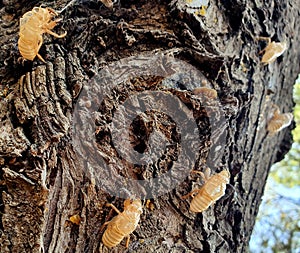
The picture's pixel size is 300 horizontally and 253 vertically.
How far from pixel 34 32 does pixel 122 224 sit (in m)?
0.62

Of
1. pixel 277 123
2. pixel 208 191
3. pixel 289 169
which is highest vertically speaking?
pixel 208 191

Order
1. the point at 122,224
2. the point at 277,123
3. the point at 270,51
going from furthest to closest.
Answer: the point at 277,123, the point at 270,51, the point at 122,224

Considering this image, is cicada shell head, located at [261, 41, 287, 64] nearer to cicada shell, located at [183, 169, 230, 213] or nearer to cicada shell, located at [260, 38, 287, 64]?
cicada shell, located at [260, 38, 287, 64]

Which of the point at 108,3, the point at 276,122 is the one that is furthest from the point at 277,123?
the point at 108,3

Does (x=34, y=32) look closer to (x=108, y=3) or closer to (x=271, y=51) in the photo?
(x=108, y=3)

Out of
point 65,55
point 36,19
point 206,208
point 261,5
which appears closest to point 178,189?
point 206,208

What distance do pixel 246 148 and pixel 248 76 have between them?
0.28 meters

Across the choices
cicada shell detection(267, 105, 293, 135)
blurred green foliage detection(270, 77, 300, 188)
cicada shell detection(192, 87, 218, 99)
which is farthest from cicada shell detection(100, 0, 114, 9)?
blurred green foliage detection(270, 77, 300, 188)

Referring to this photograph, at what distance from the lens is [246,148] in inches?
63.4

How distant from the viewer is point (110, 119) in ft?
4.02

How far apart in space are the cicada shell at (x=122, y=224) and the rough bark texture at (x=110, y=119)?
0.11 feet

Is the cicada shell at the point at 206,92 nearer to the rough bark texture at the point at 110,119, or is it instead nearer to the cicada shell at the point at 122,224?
the rough bark texture at the point at 110,119

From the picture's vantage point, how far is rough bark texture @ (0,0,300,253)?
3.56ft

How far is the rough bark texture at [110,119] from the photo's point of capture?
1084mm
